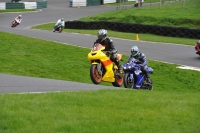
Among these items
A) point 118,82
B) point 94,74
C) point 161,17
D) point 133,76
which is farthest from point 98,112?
point 161,17

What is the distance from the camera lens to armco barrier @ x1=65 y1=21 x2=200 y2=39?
87.6ft

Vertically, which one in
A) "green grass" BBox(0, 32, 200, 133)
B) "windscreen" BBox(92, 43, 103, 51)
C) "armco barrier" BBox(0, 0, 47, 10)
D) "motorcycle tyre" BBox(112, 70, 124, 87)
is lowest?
"motorcycle tyre" BBox(112, 70, 124, 87)

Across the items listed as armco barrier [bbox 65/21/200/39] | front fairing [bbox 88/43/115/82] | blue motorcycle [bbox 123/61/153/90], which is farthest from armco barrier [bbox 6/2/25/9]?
blue motorcycle [bbox 123/61/153/90]

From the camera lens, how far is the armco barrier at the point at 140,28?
26.7 metres

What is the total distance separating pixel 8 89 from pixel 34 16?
34.0 m

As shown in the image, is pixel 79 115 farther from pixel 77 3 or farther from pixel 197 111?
pixel 77 3

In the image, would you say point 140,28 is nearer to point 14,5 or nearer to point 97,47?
point 97,47

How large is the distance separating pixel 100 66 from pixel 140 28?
1721 cm

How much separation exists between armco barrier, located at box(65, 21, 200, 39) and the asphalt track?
2754 millimetres

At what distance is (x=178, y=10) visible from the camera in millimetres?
35688

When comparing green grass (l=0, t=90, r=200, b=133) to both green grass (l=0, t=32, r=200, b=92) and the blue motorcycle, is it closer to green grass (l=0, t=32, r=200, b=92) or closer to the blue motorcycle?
the blue motorcycle

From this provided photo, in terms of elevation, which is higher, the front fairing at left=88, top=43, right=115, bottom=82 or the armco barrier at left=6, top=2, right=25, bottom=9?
the armco barrier at left=6, top=2, right=25, bottom=9

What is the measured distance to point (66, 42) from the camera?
2339 cm

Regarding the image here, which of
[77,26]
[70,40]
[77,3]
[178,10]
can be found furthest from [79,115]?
[77,3]
